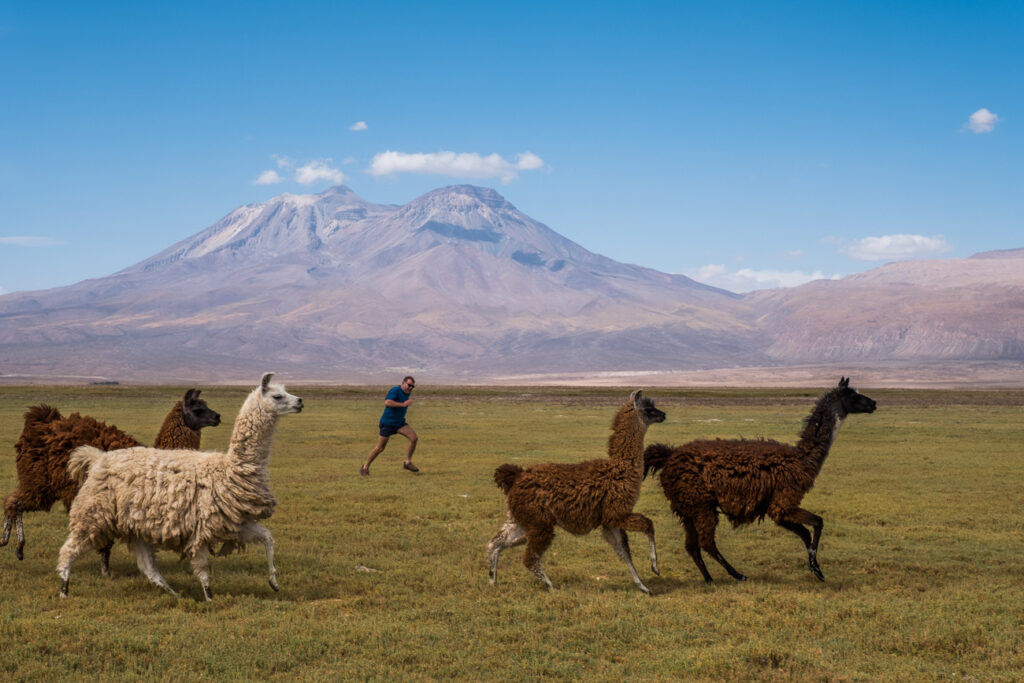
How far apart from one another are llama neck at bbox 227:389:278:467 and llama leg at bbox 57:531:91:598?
1825 millimetres

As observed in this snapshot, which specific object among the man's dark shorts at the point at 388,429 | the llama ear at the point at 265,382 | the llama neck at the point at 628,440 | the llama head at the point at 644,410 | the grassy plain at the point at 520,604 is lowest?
the grassy plain at the point at 520,604

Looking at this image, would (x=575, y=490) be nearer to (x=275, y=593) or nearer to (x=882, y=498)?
(x=275, y=593)

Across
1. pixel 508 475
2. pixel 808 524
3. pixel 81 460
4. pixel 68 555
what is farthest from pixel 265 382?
pixel 808 524

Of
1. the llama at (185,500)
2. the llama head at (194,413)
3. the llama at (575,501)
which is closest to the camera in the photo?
the llama at (185,500)

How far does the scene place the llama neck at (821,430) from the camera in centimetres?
1112

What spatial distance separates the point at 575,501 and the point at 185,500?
438cm

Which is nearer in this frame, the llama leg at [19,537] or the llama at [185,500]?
the llama at [185,500]

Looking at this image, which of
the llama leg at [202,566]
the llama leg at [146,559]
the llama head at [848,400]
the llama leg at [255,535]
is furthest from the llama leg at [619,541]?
the llama leg at [146,559]

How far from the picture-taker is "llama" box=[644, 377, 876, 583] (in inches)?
420

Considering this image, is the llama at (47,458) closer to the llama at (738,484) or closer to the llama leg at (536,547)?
the llama leg at (536,547)

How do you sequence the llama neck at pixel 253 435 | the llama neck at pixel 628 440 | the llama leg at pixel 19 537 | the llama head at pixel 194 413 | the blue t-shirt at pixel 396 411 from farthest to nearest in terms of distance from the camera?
the blue t-shirt at pixel 396 411 < the llama head at pixel 194 413 < the llama leg at pixel 19 537 < the llama neck at pixel 628 440 < the llama neck at pixel 253 435

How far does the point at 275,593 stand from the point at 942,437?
30.0 meters

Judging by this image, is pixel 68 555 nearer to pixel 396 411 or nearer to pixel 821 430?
pixel 821 430

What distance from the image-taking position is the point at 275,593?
9906 mm
